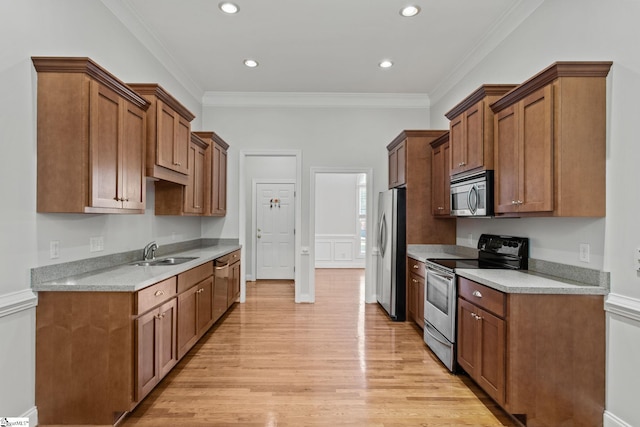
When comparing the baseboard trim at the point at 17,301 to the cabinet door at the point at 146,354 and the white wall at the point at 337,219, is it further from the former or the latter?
the white wall at the point at 337,219

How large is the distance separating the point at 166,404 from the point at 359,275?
5.64m

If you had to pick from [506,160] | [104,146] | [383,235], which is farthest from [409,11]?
[104,146]

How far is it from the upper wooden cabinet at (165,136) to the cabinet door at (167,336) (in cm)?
115

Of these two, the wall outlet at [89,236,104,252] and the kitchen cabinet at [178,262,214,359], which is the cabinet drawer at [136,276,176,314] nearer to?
the kitchen cabinet at [178,262,214,359]

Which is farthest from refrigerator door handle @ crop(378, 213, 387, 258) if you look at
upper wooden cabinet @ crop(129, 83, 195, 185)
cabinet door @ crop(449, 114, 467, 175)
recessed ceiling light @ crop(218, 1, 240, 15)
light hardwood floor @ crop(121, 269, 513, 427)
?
recessed ceiling light @ crop(218, 1, 240, 15)

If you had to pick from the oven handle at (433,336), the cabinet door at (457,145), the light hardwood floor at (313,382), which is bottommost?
the light hardwood floor at (313,382)

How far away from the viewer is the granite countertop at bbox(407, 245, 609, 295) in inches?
83.8

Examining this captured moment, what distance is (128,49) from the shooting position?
3207 millimetres

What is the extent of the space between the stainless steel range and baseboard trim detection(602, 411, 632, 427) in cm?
105

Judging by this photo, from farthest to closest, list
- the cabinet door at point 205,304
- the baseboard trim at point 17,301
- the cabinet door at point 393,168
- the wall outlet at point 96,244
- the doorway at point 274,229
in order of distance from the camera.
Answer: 1. the doorway at point 274,229
2. the cabinet door at point 393,168
3. the cabinet door at point 205,304
4. the wall outlet at point 96,244
5. the baseboard trim at point 17,301

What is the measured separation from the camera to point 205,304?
3615 millimetres

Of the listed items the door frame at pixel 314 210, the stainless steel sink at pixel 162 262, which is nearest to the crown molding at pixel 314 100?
the door frame at pixel 314 210

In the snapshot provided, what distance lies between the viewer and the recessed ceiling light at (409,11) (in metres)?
3.10

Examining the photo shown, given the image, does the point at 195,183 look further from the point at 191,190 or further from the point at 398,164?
the point at 398,164
